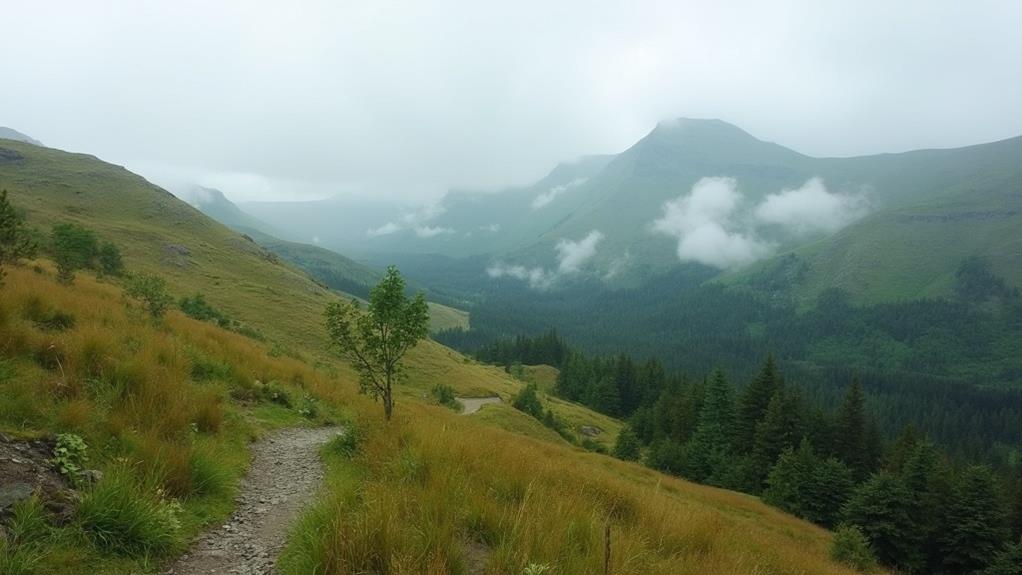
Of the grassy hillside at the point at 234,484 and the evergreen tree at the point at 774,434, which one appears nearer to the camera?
the grassy hillside at the point at 234,484

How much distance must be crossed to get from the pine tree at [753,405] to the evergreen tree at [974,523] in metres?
23.9

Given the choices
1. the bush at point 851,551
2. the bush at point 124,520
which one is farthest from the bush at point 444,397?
the bush at point 124,520

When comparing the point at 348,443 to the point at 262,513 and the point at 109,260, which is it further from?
the point at 109,260

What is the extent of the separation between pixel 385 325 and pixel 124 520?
1091cm

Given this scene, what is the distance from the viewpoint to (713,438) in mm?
69500

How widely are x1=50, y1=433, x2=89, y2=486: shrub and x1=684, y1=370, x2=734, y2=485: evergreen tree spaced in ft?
227

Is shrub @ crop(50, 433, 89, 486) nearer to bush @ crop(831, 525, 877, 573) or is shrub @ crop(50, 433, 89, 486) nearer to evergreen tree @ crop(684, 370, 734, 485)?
bush @ crop(831, 525, 877, 573)

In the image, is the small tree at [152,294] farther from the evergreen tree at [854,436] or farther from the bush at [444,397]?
the evergreen tree at [854,436]

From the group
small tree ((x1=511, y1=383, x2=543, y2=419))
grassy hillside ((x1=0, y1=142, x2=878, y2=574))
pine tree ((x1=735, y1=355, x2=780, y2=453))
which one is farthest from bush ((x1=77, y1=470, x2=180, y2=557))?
pine tree ((x1=735, y1=355, x2=780, y2=453))

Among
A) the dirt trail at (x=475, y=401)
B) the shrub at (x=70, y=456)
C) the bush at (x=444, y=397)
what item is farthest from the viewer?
the dirt trail at (x=475, y=401)

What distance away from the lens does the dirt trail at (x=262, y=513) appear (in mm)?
5688

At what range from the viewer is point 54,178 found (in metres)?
122

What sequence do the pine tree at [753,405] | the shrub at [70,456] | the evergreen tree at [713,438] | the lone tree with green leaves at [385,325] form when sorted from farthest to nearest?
1. the pine tree at [753,405]
2. the evergreen tree at [713,438]
3. the lone tree with green leaves at [385,325]
4. the shrub at [70,456]

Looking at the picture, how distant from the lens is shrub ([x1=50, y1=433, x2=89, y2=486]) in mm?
5832
